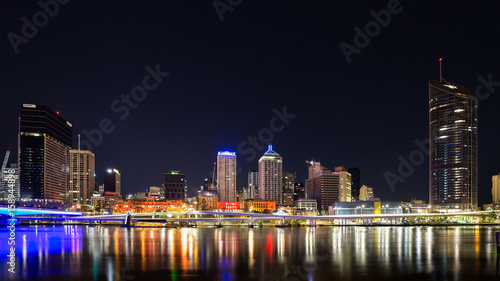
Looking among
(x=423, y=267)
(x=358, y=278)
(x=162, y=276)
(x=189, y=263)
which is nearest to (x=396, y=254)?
(x=423, y=267)

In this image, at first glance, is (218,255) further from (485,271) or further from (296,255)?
(485,271)

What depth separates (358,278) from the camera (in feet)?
103

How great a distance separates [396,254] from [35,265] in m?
35.0

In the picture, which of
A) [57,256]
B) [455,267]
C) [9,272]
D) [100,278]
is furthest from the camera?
[57,256]

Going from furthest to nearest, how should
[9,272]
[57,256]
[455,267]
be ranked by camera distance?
[57,256] < [455,267] < [9,272]

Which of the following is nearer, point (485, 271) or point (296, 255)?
point (485, 271)

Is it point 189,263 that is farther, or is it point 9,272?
point 189,263

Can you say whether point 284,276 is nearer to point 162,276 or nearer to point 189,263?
point 162,276

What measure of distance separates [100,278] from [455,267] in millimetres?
28102

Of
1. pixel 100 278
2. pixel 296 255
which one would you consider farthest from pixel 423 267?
pixel 100 278

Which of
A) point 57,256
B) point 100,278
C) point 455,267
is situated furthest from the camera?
point 57,256

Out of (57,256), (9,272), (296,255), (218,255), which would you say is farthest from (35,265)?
(296,255)

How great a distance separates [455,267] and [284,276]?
51.8ft

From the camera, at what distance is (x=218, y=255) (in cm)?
4684
